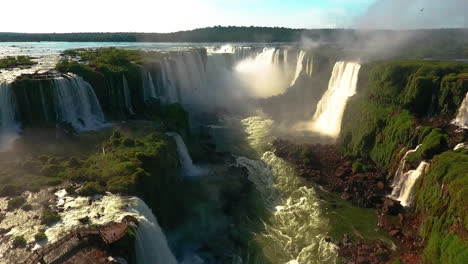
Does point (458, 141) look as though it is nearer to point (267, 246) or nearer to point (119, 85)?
point (267, 246)

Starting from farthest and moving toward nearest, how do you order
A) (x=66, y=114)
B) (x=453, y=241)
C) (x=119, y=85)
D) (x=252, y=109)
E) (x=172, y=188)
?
(x=252, y=109)
(x=119, y=85)
(x=66, y=114)
(x=172, y=188)
(x=453, y=241)

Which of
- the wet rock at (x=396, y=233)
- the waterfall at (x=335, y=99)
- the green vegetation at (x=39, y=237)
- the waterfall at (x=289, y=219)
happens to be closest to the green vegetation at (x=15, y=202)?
the green vegetation at (x=39, y=237)

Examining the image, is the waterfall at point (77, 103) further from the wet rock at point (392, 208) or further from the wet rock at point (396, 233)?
the wet rock at point (396, 233)

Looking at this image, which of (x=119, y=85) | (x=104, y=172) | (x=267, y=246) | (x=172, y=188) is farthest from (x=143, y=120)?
(x=267, y=246)

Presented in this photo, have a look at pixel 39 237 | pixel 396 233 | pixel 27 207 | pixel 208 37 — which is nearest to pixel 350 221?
pixel 396 233

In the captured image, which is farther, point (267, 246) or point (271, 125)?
point (271, 125)

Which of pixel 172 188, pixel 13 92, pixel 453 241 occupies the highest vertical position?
pixel 13 92

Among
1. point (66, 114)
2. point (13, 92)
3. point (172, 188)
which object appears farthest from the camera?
point (66, 114)
